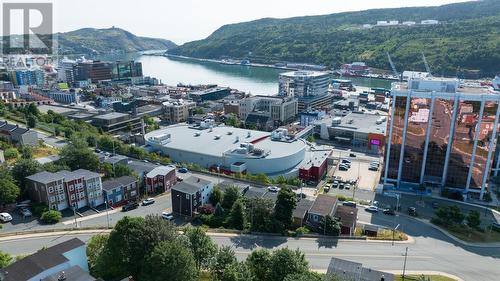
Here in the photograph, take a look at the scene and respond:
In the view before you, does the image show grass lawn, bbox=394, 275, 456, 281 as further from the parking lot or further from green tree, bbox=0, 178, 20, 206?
green tree, bbox=0, 178, 20, 206

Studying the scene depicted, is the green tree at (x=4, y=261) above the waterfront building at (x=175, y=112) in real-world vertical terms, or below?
below

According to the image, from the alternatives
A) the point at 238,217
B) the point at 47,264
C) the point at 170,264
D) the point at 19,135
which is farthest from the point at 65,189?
the point at 19,135

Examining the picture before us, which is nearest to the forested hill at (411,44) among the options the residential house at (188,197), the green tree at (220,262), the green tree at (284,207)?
the green tree at (284,207)

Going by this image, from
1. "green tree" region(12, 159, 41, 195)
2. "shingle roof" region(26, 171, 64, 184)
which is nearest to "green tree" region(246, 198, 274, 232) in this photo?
"shingle roof" region(26, 171, 64, 184)

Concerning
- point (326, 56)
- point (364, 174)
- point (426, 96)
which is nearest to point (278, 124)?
point (364, 174)

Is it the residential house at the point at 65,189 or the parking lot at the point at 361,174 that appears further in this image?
the parking lot at the point at 361,174

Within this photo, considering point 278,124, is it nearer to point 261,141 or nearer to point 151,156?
point 261,141

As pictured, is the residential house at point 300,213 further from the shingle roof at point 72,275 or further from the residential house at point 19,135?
the residential house at point 19,135
